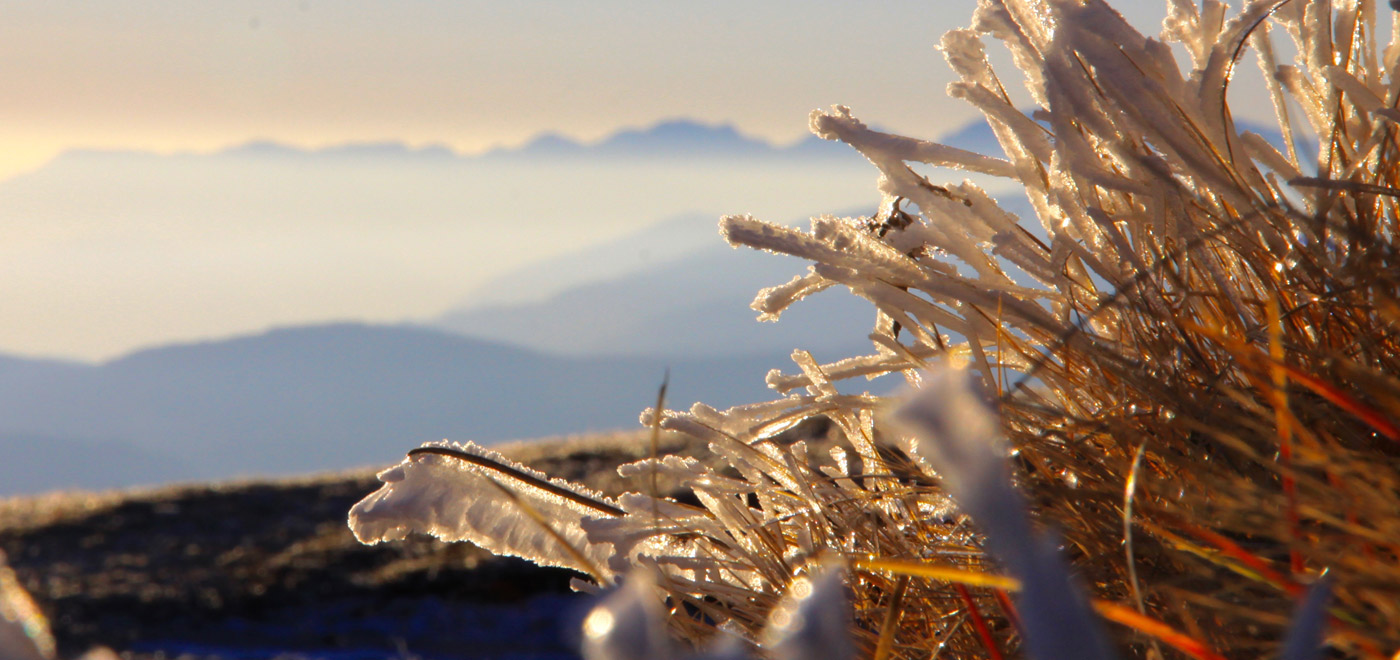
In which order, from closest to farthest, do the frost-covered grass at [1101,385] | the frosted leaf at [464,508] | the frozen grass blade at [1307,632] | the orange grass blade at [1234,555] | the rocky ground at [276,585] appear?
the frozen grass blade at [1307,632]
the orange grass blade at [1234,555]
the frost-covered grass at [1101,385]
the frosted leaf at [464,508]
the rocky ground at [276,585]

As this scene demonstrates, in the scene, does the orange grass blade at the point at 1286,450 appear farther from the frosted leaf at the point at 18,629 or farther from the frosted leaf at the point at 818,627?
the frosted leaf at the point at 18,629

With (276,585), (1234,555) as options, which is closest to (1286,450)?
(1234,555)

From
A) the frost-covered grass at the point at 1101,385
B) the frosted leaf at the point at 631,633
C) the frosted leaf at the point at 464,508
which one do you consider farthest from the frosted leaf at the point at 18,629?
the frosted leaf at the point at 464,508

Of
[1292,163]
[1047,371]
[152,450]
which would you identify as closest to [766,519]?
[1047,371]

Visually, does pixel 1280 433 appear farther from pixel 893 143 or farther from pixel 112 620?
pixel 112 620

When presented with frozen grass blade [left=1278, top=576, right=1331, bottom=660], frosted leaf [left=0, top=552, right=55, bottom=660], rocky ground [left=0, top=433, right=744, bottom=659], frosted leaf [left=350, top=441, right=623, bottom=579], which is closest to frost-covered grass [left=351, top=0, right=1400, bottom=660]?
frosted leaf [left=350, top=441, right=623, bottom=579]

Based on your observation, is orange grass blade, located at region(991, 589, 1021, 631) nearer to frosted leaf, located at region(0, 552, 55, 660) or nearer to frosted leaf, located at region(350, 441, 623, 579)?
frosted leaf, located at region(350, 441, 623, 579)

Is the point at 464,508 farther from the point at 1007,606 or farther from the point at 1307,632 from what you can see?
the point at 1307,632
